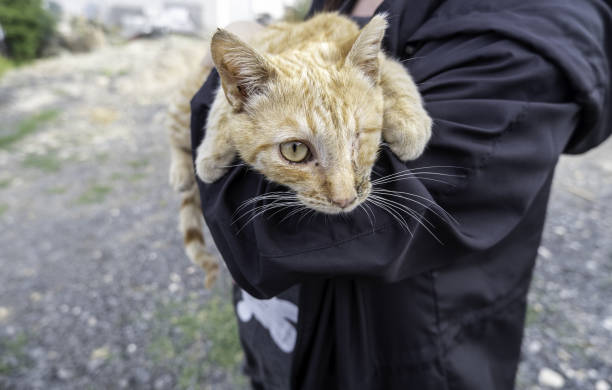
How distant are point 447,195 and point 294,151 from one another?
536mm

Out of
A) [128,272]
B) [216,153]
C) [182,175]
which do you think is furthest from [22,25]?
[216,153]

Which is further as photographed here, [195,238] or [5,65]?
[5,65]

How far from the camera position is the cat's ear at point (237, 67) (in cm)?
114

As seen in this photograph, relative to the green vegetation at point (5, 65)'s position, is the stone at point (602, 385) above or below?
below

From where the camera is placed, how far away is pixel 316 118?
49.3 inches

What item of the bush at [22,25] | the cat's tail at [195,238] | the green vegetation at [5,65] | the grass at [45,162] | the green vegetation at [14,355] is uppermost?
the bush at [22,25]

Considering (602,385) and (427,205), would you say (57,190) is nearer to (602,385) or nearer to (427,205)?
(427,205)

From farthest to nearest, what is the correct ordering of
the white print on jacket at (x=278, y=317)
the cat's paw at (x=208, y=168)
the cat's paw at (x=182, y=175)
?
the cat's paw at (x=182, y=175) < the white print on jacket at (x=278, y=317) < the cat's paw at (x=208, y=168)

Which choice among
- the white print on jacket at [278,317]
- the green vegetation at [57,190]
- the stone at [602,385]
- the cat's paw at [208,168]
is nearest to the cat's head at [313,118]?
the cat's paw at [208,168]

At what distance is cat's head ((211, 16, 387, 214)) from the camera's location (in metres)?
1.23

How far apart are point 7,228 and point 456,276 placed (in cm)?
569

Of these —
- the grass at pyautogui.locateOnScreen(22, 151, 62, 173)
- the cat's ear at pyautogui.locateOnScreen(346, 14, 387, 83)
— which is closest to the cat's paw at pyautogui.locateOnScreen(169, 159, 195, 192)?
the cat's ear at pyautogui.locateOnScreen(346, 14, 387, 83)

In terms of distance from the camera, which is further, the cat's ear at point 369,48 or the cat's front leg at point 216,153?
the cat's front leg at point 216,153

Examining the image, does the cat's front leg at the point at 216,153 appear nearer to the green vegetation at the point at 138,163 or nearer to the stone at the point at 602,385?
the stone at the point at 602,385
